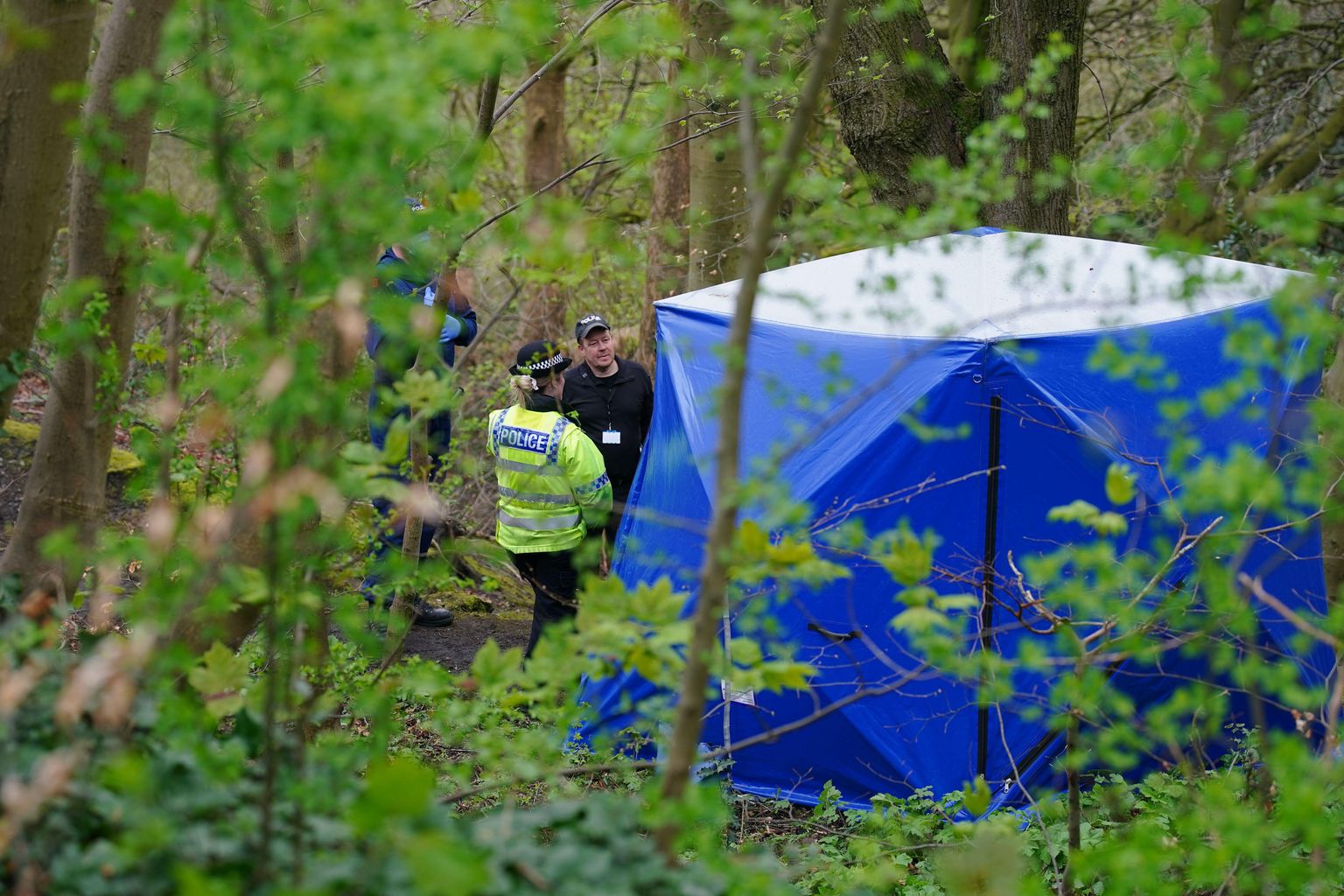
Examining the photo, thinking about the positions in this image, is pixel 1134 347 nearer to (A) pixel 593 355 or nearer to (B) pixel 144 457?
(B) pixel 144 457

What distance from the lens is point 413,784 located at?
134 centimetres

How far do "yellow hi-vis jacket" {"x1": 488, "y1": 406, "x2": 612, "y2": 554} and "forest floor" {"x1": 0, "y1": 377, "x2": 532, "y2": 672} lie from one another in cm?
69

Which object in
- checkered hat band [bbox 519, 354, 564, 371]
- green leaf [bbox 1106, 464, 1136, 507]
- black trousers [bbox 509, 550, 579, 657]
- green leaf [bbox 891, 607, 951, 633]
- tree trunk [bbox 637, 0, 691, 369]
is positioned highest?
tree trunk [bbox 637, 0, 691, 369]

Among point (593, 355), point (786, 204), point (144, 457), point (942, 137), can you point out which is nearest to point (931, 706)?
point (593, 355)

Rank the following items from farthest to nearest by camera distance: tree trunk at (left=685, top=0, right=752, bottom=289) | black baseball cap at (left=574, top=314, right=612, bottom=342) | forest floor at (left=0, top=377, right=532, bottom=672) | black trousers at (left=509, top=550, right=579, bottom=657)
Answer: tree trunk at (left=685, top=0, right=752, bottom=289), forest floor at (left=0, top=377, right=532, bottom=672), black baseball cap at (left=574, top=314, right=612, bottom=342), black trousers at (left=509, top=550, right=579, bottom=657)

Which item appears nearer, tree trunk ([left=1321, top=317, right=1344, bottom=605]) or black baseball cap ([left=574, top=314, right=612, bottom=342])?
tree trunk ([left=1321, top=317, right=1344, bottom=605])

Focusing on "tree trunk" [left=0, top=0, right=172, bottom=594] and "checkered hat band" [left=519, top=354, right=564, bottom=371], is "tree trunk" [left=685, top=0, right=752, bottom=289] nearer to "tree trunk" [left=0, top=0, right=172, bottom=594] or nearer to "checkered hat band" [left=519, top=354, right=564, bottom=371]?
"checkered hat band" [left=519, top=354, right=564, bottom=371]

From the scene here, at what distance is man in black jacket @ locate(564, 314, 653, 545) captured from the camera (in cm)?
566

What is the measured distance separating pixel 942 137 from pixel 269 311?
4474mm

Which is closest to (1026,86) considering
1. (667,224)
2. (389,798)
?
(667,224)

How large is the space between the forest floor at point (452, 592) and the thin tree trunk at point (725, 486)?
3.97m

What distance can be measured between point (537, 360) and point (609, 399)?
2.30ft

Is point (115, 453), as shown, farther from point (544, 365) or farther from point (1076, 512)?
point (1076, 512)

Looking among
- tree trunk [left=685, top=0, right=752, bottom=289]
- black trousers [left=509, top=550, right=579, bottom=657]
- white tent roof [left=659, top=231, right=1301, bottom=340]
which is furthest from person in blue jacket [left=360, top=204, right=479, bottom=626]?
tree trunk [left=685, top=0, right=752, bottom=289]
